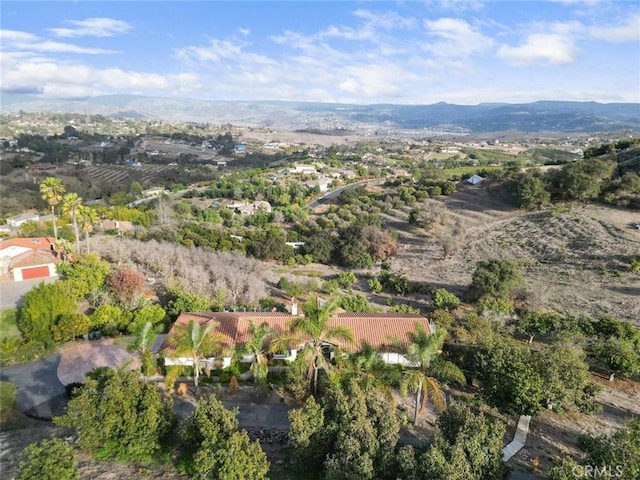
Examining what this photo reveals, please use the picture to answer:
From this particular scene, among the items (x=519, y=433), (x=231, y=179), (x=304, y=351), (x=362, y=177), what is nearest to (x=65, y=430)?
(x=304, y=351)

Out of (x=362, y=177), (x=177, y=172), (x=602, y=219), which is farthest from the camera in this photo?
(x=177, y=172)

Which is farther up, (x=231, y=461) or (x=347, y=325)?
(x=231, y=461)

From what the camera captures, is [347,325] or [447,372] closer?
[447,372]

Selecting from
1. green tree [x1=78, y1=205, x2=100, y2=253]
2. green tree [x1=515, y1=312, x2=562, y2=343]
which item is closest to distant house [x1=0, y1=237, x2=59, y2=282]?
green tree [x1=78, y1=205, x2=100, y2=253]

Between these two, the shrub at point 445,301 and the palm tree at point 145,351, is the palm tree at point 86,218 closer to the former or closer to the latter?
the palm tree at point 145,351

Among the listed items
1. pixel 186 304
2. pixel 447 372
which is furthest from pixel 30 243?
pixel 447 372

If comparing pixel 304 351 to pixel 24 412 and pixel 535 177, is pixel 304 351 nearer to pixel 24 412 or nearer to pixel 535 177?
pixel 24 412

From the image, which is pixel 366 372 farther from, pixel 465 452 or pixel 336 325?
pixel 465 452
